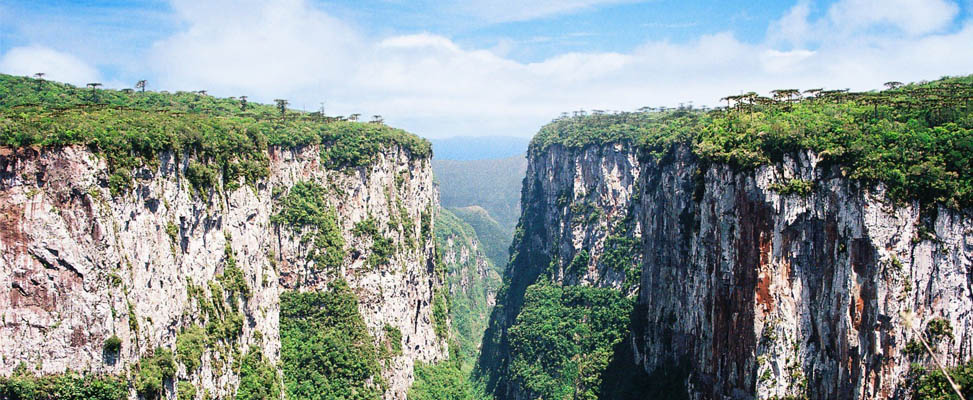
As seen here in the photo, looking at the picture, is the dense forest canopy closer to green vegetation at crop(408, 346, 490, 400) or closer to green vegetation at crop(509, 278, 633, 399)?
green vegetation at crop(509, 278, 633, 399)

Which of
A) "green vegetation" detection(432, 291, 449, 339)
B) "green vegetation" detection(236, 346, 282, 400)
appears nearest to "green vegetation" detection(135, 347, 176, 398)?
"green vegetation" detection(236, 346, 282, 400)

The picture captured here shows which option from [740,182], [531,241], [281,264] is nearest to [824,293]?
[740,182]

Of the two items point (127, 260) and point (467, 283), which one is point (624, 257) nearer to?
point (127, 260)

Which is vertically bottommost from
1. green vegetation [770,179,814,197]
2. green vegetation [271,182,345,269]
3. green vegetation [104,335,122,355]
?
green vegetation [104,335,122,355]

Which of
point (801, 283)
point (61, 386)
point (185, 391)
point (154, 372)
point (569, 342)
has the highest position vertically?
point (801, 283)

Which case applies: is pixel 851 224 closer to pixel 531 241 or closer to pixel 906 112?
pixel 906 112

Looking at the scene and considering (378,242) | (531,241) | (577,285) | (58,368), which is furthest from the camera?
(531,241)

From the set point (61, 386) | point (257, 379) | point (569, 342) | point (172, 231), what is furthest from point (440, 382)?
point (61, 386)
